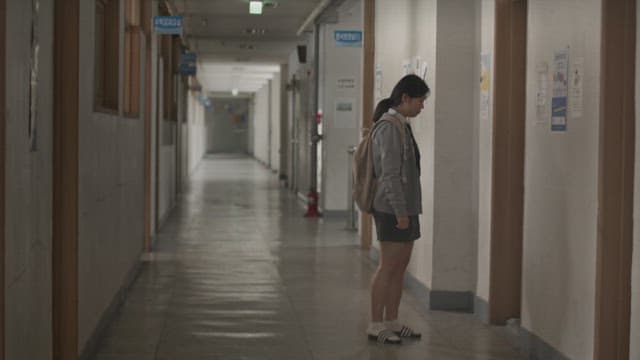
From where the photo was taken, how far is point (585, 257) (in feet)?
16.3

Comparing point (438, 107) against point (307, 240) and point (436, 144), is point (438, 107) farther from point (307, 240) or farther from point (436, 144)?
point (307, 240)

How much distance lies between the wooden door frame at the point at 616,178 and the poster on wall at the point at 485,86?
2286 millimetres

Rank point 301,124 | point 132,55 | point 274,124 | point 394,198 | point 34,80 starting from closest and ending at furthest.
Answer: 1. point 34,80
2. point 394,198
3. point 132,55
4. point 301,124
5. point 274,124

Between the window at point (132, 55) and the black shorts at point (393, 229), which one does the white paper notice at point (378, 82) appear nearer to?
the window at point (132, 55)

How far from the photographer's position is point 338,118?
48.4ft

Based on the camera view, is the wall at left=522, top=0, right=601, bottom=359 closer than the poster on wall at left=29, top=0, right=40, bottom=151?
No

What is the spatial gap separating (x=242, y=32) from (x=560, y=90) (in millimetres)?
15200

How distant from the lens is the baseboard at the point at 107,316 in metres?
5.65

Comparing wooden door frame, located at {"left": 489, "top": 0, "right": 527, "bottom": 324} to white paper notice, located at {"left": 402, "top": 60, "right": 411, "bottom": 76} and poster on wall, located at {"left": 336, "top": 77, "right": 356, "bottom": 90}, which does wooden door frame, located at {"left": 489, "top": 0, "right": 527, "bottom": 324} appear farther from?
poster on wall, located at {"left": 336, "top": 77, "right": 356, "bottom": 90}

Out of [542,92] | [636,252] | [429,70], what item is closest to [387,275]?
[542,92]

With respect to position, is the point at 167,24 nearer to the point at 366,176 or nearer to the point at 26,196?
the point at 366,176

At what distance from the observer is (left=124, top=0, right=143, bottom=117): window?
8.34 m

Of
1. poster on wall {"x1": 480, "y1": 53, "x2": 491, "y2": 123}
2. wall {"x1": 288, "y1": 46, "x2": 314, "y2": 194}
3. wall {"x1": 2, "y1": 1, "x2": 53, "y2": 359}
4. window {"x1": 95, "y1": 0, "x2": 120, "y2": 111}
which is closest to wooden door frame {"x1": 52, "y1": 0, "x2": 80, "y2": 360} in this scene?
wall {"x1": 2, "y1": 1, "x2": 53, "y2": 359}

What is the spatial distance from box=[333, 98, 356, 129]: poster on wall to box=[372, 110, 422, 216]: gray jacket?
28.1 ft
